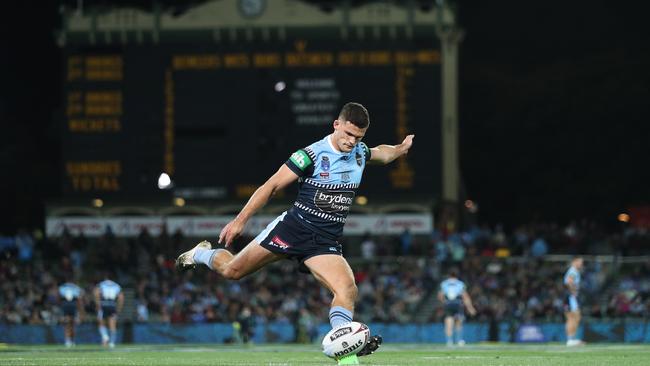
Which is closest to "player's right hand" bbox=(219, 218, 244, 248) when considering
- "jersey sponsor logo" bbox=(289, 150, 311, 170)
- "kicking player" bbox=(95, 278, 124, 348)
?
"jersey sponsor logo" bbox=(289, 150, 311, 170)

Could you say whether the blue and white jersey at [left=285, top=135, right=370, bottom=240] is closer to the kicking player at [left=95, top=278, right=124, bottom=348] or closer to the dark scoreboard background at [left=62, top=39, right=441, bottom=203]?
the kicking player at [left=95, top=278, right=124, bottom=348]

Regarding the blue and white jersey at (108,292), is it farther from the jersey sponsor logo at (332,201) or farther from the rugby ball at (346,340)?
the rugby ball at (346,340)

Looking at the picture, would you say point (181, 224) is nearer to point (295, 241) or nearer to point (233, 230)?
point (295, 241)

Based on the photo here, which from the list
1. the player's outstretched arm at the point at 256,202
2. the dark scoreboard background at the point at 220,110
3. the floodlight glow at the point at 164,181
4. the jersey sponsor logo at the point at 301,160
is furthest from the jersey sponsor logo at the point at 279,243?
the dark scoreboard background at the point at 220,110

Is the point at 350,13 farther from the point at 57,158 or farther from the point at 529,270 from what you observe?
the point at 57,158

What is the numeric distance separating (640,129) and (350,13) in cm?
3155

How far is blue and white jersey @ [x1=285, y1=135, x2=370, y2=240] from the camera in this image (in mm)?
13617

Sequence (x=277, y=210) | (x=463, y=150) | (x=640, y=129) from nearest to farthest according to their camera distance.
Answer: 1. (x=277, y=210)
2. (x=640, y=129)
3. (x=463, y=150)

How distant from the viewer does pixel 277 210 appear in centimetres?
3816

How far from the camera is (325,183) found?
13.7m

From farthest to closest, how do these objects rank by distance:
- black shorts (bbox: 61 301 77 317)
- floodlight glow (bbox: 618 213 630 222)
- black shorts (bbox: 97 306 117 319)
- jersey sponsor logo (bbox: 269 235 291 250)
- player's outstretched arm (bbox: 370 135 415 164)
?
1. floodlight glow (bbox: 618 213 630 222)
2. black shorts (bbox: 97 306 117 319)
3. black shorts (bbox: 61 301 77 317)
4. player's outstretched arm (bbox: 370 135 415 164)
5. jersey sponsor logo (bbox: 269 235 291 250)

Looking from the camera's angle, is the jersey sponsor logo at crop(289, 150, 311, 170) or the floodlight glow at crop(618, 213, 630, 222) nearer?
the jersey sponsor logo at crop(289, 150, 311, 170)

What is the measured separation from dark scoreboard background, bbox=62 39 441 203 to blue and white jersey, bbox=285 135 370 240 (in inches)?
812

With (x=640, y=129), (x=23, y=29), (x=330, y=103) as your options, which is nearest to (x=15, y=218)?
(x=23, y=29)
